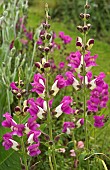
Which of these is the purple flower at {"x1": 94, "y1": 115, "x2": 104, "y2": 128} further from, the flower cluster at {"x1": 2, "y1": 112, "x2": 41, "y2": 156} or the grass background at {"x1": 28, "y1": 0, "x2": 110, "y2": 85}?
the grass background at {"x1": 28, "y1": 0, "x2": 110, "y2": 85}

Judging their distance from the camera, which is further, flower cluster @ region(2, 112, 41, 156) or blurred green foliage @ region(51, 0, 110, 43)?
blurred green foliage @ region(51, 0, 110, 43)

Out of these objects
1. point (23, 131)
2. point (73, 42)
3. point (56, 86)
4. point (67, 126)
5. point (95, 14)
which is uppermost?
point (95, 14)

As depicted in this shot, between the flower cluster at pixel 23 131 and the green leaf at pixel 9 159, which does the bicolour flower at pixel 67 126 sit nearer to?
the green leaf at pixel 9 159

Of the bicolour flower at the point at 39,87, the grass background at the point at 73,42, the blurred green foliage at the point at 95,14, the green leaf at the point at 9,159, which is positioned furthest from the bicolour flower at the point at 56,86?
the blurred green foliage at the point at 95,14

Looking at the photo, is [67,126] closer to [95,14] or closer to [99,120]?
[99,120]

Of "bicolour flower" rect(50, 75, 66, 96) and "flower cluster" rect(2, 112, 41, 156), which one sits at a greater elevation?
"bicolour flower" rect(50, 75, 66, 96)

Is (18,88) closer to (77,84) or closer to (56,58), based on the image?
(77,84)

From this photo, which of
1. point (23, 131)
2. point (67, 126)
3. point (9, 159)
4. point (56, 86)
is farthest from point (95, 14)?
point (23, 131)

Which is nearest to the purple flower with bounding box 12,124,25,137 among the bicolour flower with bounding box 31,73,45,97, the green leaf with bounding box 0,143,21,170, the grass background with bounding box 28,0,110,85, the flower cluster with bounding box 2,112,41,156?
the flower cluster with bounding box 2,112,41,156

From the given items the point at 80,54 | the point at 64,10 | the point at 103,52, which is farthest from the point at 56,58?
the point at 80,54

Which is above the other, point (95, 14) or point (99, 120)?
point (95, 14)

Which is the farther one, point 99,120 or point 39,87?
point 99,120

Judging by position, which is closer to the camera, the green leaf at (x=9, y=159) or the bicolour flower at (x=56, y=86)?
the bicolour flower at (x=56, y=86)

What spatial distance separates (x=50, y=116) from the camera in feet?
7.62
